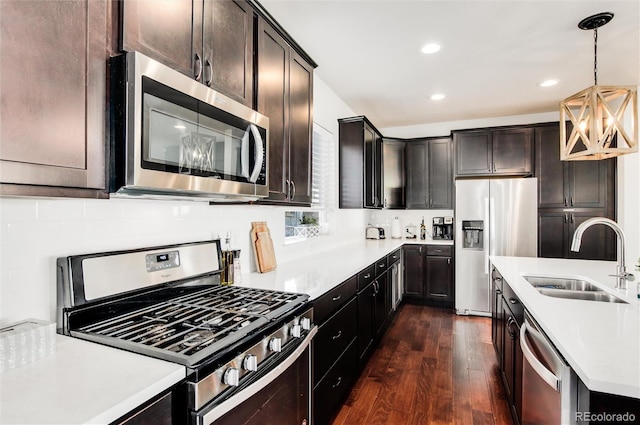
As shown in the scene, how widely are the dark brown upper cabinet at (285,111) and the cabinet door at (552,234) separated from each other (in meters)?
3.52

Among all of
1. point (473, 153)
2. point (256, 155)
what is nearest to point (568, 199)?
point (473, 153)

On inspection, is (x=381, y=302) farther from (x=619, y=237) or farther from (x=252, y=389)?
(x=252, y=389)

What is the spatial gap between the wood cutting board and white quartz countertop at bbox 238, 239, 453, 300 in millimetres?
56

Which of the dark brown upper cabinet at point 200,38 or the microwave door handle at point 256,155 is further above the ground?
the dark brown upper cabinet at point 200,38

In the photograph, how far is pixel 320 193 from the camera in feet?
11.8

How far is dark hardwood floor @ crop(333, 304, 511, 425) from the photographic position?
2.27 metres

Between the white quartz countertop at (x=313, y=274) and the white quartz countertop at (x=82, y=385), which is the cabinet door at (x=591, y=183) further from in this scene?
the white quartz countertop at (x=82, y=385)

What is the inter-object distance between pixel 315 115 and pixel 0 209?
265cm

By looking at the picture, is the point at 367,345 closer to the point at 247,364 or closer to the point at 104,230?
the point at 247,364

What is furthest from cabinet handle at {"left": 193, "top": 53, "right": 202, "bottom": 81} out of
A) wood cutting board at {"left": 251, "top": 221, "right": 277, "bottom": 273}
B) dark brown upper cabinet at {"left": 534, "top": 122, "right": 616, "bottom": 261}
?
dark brown upper cabinet at {"left": 534, "top": 122, "right": 616, "bottom": 261}

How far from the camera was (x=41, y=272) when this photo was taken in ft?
3.79

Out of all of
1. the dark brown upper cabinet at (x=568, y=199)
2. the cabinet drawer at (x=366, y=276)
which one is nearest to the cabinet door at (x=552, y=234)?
the dark brown upper cabinet at (x=568, y=199)

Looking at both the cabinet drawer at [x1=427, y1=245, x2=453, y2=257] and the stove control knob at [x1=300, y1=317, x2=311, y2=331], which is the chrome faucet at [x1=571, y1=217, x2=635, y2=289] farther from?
the cabinet drawer at [x1=427, y1=245, x2=453, y2=257]

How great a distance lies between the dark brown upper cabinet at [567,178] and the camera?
416cm
